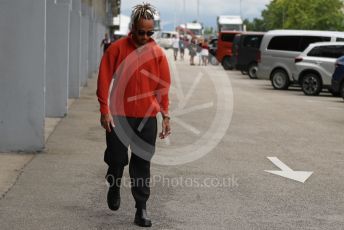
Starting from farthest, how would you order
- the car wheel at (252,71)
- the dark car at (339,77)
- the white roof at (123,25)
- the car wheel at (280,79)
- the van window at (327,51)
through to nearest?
the white roof at (123,25), the car wheel at (252,71), the car wheel at (280,79), the van window at (327,51), the dark car at (339,77)

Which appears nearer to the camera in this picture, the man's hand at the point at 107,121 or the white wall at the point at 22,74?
the man's hand at the point at 107,121

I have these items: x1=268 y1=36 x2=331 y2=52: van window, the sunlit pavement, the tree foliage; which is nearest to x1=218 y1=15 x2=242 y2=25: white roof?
the tree foliage

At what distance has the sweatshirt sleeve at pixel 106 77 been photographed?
5.98 meters

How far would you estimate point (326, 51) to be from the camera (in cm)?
2412

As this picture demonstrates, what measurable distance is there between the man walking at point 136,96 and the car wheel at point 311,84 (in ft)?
61.5

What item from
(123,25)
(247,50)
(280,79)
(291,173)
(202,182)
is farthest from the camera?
(123,25)

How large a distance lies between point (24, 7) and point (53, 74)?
171 inches

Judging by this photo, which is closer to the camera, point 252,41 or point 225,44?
point 252,41

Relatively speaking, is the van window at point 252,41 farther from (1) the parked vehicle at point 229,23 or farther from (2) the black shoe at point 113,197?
(1) the parked vehicle at point 229,23

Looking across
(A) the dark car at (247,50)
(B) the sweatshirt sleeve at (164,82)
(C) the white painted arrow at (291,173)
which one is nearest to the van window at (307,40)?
(A) the dark car at (247,50)

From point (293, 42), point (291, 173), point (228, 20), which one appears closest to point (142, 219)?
point (291, 173)

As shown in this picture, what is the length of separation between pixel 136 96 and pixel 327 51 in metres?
18.9

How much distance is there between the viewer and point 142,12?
19.6ft

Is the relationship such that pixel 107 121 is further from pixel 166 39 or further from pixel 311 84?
pixel 166 39
